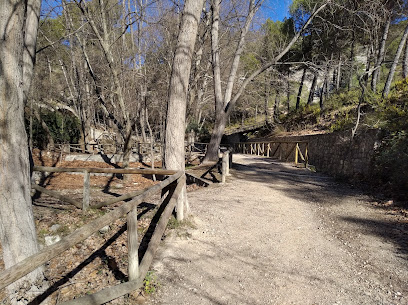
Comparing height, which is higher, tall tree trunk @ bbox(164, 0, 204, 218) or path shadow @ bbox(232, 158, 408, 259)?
tall tree trunk @ bbox(164, 0, 204, 218)

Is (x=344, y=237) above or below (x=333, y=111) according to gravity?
below

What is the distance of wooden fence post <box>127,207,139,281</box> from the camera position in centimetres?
218

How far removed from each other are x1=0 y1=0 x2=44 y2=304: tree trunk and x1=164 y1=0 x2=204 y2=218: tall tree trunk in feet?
7.38

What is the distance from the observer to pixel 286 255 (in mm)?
3395

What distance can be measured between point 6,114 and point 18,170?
0.51 m

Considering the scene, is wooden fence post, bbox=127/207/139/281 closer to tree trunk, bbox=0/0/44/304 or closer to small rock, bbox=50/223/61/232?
tree trunk, bbox=0/0/44/304

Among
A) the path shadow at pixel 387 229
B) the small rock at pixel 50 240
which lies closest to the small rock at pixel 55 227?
the small rock at pixel 50 240

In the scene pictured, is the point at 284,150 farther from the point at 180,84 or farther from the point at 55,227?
the point at 55,227

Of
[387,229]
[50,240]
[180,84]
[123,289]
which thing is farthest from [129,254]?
[387,229]

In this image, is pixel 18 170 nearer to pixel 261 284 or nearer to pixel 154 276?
pixel 154 276

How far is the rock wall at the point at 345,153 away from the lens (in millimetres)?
7484

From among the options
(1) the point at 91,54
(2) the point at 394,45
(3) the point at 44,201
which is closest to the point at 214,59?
(1) the point at 91,54

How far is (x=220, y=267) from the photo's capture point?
3.06m

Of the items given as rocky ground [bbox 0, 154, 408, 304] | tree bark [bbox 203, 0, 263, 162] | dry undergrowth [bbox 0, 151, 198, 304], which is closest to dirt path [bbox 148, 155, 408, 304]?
rocky ground [bbox 0, 154, 408, 304]
